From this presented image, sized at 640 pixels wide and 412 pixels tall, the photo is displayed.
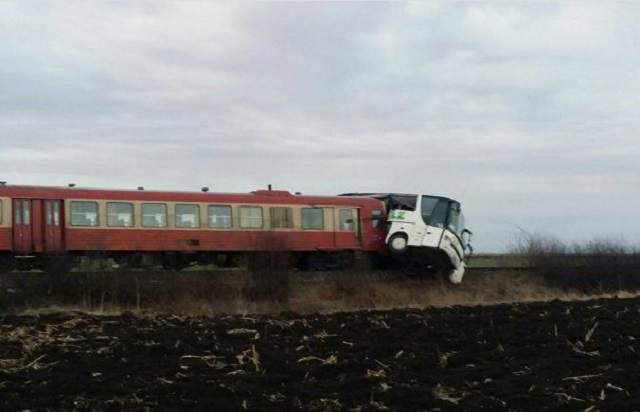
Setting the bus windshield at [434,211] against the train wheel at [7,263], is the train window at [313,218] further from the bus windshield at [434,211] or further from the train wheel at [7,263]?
the train wheel at [7,263]

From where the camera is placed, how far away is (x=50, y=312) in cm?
1691

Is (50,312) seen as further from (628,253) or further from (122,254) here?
(628,253)

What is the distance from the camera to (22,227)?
24.2 metres

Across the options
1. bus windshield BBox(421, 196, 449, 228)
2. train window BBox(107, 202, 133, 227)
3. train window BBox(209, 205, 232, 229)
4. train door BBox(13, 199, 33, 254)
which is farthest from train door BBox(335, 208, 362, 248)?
train door BBox(13, 199, 33, 254)

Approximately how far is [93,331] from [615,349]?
806 centimetres

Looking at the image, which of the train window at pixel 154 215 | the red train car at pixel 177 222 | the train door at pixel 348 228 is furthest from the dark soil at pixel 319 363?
the train door at pixel 348 228

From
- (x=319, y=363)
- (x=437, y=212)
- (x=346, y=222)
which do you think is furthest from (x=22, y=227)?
(x=319, y=363)

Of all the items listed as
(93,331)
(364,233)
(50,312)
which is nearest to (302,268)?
(364,233)

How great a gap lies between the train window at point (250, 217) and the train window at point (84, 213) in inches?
180

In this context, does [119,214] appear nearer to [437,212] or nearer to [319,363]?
[437,212]

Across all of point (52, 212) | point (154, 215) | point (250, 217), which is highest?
point (52, 212)

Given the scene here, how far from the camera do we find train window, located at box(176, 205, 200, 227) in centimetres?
2620

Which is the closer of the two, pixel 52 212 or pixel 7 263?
pixel 7 263

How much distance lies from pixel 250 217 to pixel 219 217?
1052mm
